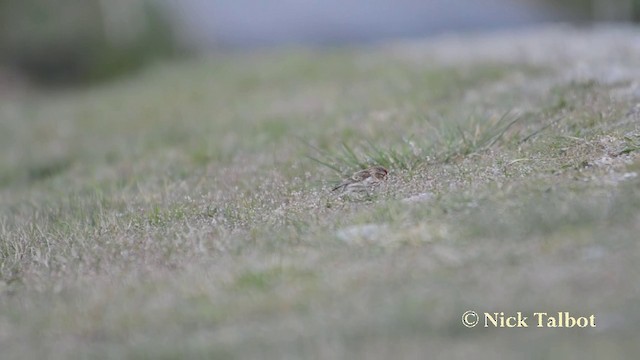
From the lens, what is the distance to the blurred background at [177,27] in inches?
607

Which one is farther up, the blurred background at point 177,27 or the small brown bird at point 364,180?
the blurred background at point 177,27

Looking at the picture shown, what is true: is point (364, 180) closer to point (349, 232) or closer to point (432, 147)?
point (432, 147)

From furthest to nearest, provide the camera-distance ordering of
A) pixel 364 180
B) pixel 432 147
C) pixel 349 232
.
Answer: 1. pixel 432 147
2. pixel 364 180
3. pixel 349 232

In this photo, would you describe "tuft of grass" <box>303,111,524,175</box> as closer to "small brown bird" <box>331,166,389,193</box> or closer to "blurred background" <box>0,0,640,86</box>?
"small brown bird" <box>331,166,389,193</box>

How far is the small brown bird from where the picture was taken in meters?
5.59

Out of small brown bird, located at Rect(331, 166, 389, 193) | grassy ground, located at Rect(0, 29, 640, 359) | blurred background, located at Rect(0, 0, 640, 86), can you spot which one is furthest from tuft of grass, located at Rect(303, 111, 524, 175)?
blurred background, located at Rect(0, 0, 640, 86)

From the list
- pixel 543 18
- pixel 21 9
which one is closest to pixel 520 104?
pixel 21 9

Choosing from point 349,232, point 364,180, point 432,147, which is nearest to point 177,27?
point 432,147

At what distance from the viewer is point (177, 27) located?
15.9 meters

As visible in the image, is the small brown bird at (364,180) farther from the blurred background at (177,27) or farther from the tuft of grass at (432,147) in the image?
the blurred background at (177,27)

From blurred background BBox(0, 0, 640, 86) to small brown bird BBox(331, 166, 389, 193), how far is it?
1000cm

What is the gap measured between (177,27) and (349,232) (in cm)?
1172

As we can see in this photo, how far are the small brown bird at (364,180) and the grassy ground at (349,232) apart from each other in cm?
9

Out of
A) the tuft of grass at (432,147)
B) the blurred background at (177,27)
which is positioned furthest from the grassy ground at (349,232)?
the blurred background at (177,27)
